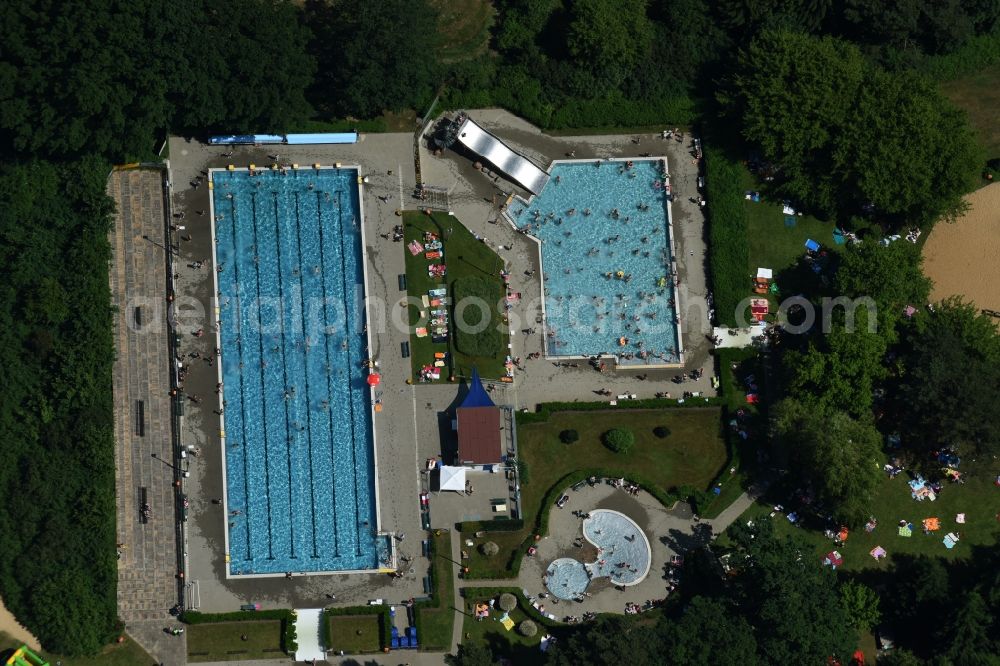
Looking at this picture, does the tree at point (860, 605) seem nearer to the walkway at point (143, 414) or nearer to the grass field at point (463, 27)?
the walkway at point (143, 414)

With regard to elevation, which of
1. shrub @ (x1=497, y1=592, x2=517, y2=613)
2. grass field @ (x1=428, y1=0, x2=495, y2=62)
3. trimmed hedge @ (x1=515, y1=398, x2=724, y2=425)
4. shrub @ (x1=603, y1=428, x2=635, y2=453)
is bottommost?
shrub @ (x1=497, y1=592, x2=517, y2=613)

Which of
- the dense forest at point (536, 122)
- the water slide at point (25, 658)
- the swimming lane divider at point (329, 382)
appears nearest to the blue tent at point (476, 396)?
the swimming lane divider at point (329, 382)

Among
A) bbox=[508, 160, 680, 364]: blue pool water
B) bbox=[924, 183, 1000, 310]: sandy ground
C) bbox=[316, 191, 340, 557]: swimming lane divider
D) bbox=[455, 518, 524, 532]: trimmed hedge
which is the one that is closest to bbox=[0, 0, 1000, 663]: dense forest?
bbox=[924, 183, 1000, 310]: sandy ground

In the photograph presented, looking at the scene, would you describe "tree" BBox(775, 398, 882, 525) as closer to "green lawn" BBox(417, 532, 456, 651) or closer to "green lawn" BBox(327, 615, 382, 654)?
"green lawn" BBox(417, 532, 456, 651)

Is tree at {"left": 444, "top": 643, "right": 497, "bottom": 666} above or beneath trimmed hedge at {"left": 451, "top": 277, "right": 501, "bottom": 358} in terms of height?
beneath

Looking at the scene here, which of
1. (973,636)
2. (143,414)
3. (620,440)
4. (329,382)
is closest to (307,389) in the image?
(329,382)
